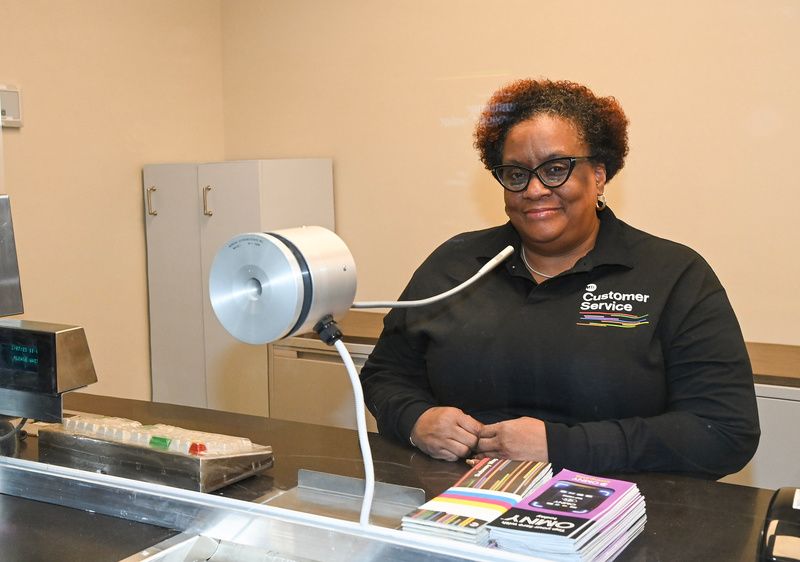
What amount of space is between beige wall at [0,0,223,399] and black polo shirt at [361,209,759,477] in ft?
1.42

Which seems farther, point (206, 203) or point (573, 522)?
point (206, 203)

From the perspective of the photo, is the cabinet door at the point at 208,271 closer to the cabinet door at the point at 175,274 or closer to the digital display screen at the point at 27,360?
the cabinet door at the point at 175,274

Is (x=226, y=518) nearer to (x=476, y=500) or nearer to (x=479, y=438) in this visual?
(x=476, y=500)

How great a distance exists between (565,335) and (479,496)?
451 millimetres

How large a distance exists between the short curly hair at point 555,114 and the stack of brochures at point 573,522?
55 cm

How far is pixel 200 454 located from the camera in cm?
116

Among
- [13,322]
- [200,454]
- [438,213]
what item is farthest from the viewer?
[438,213]

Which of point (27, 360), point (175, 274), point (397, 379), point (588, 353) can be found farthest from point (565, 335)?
point (27, 360)

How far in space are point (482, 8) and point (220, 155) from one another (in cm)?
49

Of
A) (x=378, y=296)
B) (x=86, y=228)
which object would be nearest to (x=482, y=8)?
(x=378, y=296)

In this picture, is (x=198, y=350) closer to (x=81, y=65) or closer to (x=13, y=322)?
(x=13, y=322)

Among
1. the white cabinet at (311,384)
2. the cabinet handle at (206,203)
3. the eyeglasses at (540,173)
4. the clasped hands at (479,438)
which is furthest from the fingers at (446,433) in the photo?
the cabinet handle at (206,203)

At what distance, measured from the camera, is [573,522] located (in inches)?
36.5

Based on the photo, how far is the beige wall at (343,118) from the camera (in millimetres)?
1277
